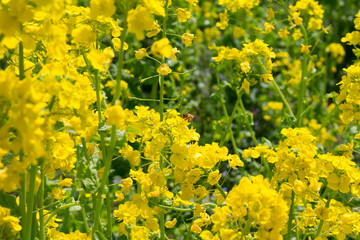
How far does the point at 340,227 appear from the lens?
6.23 ft

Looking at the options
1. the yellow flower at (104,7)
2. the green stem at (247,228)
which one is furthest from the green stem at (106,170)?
the green stem at (247,228)

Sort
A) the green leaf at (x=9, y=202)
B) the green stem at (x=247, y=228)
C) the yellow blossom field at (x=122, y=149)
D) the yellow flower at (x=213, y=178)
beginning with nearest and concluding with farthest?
the yellow blossom field at (x=122, y=149) → the green stem at (x=247, y=228) → the yellow flower at (x=213, y=178) → the green leaf at (x=9, y=202)

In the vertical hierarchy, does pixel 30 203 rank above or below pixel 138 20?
below

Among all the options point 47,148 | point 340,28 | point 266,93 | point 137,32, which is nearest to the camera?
point 137,32

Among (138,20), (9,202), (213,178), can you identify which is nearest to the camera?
(138,20)

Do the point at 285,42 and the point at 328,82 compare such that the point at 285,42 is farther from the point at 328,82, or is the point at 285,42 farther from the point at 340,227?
the point at 340,227

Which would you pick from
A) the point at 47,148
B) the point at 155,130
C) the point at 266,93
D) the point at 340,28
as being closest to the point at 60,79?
the point at 47,148

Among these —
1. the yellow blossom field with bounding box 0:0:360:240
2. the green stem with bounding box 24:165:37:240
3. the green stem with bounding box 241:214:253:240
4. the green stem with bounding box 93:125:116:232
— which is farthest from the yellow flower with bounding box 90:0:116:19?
the green stem with bounding box 241:214:253:240

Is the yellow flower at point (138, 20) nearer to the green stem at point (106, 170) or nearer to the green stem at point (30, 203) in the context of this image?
the green stem at point (106, 170)

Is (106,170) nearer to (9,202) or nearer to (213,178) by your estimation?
(213,178)

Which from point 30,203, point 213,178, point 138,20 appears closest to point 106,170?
point 30,203

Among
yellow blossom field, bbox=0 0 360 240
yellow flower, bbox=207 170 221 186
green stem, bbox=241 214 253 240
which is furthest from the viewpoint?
yellow flower, bbox=207 170 221 186

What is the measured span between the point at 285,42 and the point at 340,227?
4.07 m

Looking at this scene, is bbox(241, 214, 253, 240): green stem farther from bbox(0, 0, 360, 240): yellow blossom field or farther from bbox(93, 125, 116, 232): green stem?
bbox(93, 125, 116, 232): green stem
